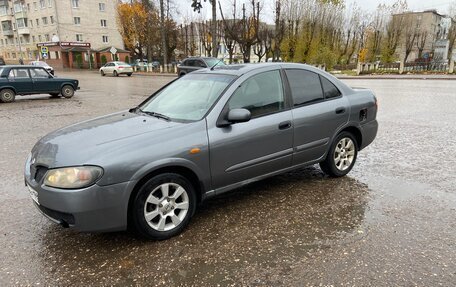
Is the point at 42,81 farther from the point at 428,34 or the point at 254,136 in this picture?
the point at 428,34

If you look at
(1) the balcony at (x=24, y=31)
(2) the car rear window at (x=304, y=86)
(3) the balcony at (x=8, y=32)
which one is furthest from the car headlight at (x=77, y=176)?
(3) the balcony at (x=8, y=32)

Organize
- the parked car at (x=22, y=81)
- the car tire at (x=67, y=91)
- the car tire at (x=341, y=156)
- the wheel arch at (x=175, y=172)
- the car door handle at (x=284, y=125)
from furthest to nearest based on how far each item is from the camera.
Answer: the car tire at (x=67, y=91)
the parked car at (x=22, y=81)
the car tire at (x=341, y=156)
the car door handle at (x=284, y=125)
the wheel arch at (x=175, y=172)

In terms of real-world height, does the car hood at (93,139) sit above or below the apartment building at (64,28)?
below

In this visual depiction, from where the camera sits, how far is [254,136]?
12.7 feet

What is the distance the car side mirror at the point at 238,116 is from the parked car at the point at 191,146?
1cm

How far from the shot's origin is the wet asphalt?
9.32ft

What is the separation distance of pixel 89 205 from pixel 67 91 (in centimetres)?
1556

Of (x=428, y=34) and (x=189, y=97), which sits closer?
(x=189, y=97)

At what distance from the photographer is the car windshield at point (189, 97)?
386 centimetres

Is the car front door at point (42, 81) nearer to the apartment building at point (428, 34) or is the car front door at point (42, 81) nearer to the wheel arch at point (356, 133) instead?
the wheel arch at point (356, 133)

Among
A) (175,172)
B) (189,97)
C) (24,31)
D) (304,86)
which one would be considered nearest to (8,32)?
(24,31)

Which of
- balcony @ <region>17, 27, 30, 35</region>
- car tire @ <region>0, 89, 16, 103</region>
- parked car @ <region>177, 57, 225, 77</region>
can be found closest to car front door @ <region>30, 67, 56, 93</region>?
car tire @ <region>0, 89, 16, 103</region>

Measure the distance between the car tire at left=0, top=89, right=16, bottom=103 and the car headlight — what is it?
14.7 metres

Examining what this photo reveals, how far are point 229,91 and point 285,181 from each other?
1.78 m
